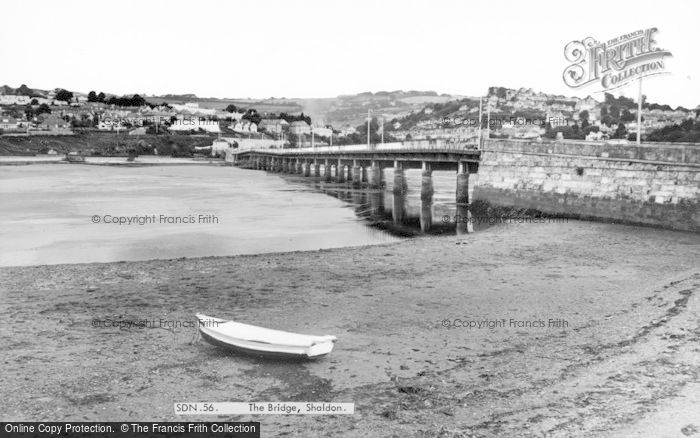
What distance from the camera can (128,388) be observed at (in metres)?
9.77

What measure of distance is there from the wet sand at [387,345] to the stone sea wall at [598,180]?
735 centimetres

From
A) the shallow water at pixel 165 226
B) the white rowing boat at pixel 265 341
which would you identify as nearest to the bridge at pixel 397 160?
the shallow water at pixel 165 226

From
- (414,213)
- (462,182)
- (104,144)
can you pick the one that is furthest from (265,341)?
(104,144)

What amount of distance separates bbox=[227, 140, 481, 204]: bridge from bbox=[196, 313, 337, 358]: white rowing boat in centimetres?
3380

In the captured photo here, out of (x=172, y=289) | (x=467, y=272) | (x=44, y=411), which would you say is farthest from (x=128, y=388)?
(x=467, y=272)

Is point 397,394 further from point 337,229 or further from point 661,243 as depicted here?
point 337,229

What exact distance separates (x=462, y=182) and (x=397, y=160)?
14871 millimetres

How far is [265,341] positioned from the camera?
10961 millimetres

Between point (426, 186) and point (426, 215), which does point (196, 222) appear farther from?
point (426, 186)

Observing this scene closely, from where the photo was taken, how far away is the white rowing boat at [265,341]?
35.4ft

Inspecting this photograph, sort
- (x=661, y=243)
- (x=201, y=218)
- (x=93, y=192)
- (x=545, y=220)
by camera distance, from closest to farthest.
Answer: (x=661, y=243)
(x=545, y=220)
(x=201, y=218)
(x=93, y=192)

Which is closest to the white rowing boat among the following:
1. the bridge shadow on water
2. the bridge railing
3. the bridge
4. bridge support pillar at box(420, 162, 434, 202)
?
the bridge shadow on water

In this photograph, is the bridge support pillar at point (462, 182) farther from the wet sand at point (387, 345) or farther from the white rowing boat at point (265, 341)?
the white rowing boat at point (265, 341)

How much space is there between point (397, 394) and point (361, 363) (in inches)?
61.0
